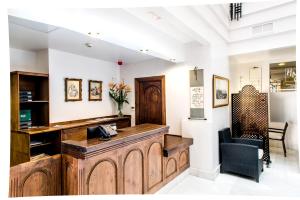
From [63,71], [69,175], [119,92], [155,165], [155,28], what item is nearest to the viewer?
[69,175]

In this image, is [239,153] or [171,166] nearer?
[171,166]

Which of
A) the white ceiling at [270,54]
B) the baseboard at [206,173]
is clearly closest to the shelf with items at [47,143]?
the baseboard at [206,173]

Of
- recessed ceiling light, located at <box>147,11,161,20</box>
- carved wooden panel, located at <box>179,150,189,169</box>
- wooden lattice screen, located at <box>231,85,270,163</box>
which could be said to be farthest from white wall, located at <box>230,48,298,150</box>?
recessed ceiling light, located at <box>147,11,161,20</box>

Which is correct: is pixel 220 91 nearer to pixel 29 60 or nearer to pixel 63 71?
pixel 63 71

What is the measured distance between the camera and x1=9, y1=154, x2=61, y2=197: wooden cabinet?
1.54 meters

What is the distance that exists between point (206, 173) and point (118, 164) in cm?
221

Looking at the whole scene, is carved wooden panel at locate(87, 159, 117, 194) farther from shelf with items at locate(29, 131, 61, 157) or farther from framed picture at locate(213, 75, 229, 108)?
framed picture at locate(213, 75, 229, 108)

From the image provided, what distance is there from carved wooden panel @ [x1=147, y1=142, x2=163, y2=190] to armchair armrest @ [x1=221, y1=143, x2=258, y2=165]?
5.35ft

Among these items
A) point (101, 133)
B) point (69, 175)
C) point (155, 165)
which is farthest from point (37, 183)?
point (155, 165)

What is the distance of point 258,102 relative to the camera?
14.5 feet

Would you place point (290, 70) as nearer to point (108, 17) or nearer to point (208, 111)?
point (208, 111)

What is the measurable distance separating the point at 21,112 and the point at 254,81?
5944 millimetres

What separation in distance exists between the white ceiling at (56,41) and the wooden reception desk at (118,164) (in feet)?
6.41

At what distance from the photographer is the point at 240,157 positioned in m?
3.57
